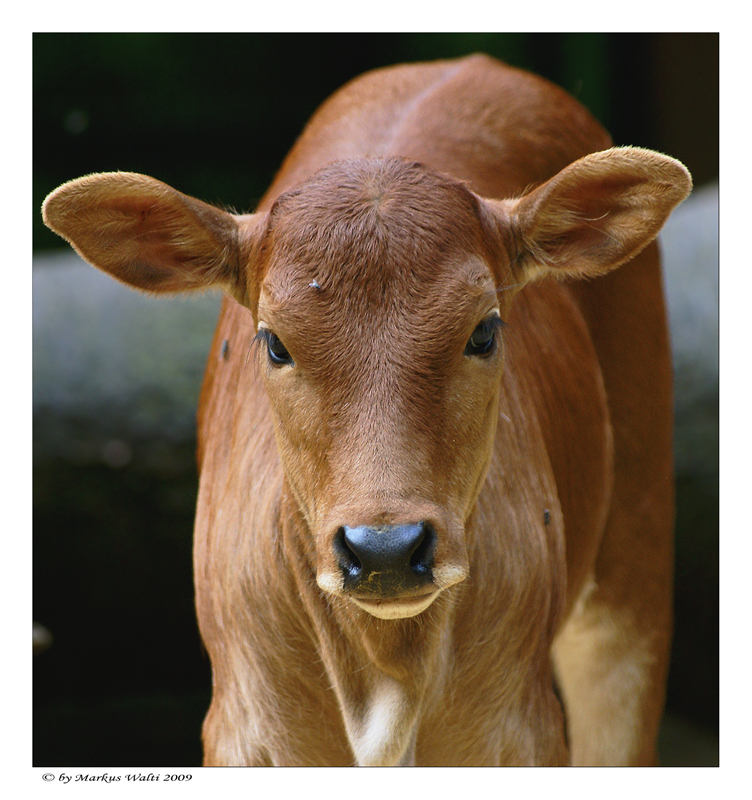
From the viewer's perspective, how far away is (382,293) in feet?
8.33

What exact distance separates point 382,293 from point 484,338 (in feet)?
0.94

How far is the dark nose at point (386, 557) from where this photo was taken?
7.54 feet

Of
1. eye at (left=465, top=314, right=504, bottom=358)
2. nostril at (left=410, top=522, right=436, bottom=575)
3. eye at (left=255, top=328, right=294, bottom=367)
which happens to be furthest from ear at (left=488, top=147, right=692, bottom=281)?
nostril at (left=410, top=522, right=436, bottom=575)

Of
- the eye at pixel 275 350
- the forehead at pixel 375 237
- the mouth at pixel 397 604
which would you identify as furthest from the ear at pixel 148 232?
the mouth at pixel 397 604

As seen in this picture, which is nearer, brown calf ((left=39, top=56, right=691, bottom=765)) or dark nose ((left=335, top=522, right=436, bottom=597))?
dark nose ((left=335, top=522, right=436, bottom=597))

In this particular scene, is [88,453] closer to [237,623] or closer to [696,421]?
[237,623]

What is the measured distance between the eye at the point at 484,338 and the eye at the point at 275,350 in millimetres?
434

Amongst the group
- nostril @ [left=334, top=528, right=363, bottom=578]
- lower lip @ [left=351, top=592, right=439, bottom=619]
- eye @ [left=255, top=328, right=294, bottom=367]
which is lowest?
lower lip @ [left=351, top=592, right=439, bottom=619]

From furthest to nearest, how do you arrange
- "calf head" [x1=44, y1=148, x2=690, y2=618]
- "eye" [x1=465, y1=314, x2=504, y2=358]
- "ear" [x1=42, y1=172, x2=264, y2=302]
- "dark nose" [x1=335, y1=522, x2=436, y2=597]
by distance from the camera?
"ear" [x1=42, y1=172, x2=264, y2=302] < "eye" [x1=465, y1=314, x2=504, y2=358] < "calf head" [x1=44, y1=148, x2=690, y2=618] < "dark nose" [x1=335, y1=522, x2=436, y2=597]

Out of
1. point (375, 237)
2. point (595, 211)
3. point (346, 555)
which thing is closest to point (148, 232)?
point (375, 237)

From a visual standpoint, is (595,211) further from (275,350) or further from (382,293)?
(275,350)

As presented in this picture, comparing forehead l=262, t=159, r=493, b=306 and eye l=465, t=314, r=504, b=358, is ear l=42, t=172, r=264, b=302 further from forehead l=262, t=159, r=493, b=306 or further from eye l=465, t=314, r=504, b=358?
eye l=465, t=314, r=504, b=358

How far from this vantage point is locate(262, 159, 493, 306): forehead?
8.37ft

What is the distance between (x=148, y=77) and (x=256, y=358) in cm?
391
